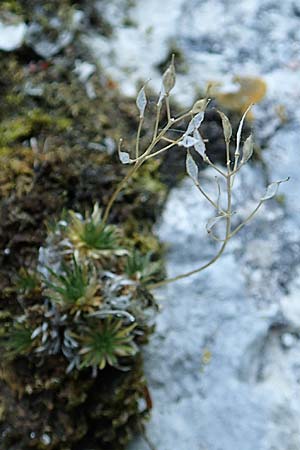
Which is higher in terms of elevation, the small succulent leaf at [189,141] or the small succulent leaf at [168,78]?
the small succulent leaf at [168,78]

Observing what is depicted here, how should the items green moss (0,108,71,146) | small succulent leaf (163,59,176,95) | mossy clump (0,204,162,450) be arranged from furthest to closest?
green moss (0,108,71,146), mossy clump (0,204,162,450), small succulent leaf (163,59,176,95)

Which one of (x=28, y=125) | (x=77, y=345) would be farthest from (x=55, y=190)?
(x=77, y=345)

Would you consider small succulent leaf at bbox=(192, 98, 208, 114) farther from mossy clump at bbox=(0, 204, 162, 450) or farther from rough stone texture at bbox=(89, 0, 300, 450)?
rough stone texture at bbox=(89, 0, 300, 450)

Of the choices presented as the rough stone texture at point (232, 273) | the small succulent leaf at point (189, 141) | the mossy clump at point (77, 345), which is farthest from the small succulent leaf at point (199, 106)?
the rough stone texture at point (232, 273)

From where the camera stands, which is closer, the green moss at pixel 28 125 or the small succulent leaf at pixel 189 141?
the small succulent leaf at pixel 189 141

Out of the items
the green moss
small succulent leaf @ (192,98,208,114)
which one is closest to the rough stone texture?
the green moss

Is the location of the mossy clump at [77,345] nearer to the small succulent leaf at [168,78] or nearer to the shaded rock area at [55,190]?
the shaded rock area at [55,190]

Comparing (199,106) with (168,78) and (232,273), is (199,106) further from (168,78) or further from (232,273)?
(232,273)

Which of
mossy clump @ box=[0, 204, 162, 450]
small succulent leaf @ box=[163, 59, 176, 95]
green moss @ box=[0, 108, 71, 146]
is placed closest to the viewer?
small succulent leaf @ box=[163, 59, 176, 95]

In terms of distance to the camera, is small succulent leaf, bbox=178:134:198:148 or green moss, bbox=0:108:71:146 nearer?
small succulent leaf, bbox=178:134:198:148

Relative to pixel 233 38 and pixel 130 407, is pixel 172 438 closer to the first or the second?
pixel 130 407

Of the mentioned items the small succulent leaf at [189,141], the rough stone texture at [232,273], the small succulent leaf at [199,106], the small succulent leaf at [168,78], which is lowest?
the rough stone texture at [232,273]
